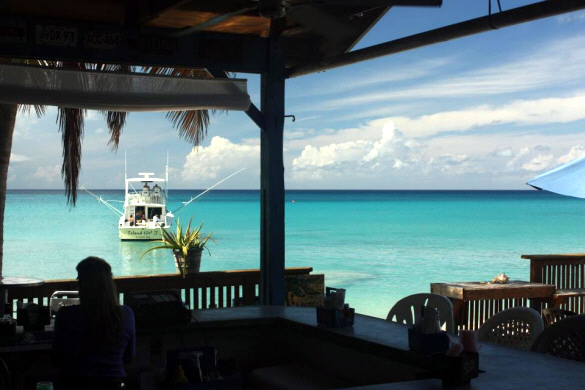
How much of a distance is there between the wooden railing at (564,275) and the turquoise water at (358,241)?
8.61 m

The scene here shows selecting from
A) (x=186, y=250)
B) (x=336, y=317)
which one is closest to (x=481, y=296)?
(x=186, y=250)

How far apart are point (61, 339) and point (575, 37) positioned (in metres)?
44.6

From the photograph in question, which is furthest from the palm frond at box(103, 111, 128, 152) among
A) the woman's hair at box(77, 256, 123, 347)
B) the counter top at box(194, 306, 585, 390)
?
the woman's hair at box(77, 256, 123, 347)

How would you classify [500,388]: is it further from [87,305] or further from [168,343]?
[168,343]

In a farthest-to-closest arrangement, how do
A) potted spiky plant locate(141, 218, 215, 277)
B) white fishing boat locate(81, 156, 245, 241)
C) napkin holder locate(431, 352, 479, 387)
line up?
white fishing boat locate(81, 156, 245, 241)
potted spiky plant locate(141, 218, 215, 277)
napkin holder locate(431, 352, 479, 387)

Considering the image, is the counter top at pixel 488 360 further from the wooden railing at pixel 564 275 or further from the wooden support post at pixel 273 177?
the wooden railing at pixel 564 275

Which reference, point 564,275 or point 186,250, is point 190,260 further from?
point 564,275

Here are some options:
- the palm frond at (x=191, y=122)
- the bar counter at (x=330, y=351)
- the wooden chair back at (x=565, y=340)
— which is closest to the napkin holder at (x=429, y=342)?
the bar counter at (x=330, y=351)

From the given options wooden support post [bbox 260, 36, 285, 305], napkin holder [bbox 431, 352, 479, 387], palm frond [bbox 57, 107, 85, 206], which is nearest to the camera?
napkin holder [bbox 431, 352, 479, 387]

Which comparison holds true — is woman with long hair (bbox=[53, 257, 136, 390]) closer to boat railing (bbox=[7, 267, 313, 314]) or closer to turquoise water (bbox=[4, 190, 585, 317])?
boat railing (bbox=[7, 267, 313, 314])

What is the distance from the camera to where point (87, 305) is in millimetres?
3812

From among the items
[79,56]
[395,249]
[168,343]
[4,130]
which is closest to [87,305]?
[168,343]

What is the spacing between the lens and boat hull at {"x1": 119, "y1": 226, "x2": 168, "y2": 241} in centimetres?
3033

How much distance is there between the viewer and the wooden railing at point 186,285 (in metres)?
6.66
